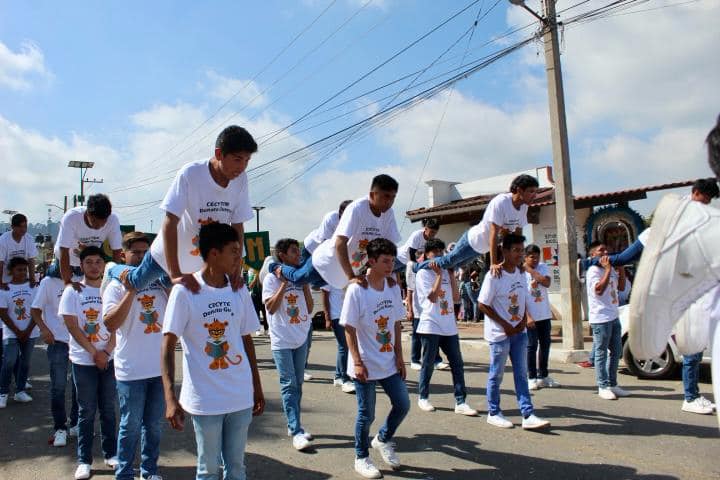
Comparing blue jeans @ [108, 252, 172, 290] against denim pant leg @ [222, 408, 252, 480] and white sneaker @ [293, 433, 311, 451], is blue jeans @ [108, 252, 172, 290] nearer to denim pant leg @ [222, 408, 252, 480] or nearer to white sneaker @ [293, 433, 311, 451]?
denim pant leg @ [222, 408, 252, 480]

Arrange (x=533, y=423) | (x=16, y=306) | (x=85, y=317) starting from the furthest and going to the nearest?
(x=16, y=306) → (x=533, y=423) → (x=85, y=317)

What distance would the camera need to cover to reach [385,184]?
539 cm

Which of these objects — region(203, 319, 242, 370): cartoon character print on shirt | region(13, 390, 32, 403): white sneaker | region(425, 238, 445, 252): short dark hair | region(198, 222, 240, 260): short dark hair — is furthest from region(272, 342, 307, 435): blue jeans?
region(13, 390, 32, 403): white sneaker

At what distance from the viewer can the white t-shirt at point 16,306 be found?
25.0ft

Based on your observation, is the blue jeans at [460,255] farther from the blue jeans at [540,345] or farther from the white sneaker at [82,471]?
the white sneaker at [82,471]

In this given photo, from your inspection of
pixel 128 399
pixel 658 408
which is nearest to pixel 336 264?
pixel 128 399

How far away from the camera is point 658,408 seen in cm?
678

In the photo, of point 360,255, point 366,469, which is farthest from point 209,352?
point 360,255

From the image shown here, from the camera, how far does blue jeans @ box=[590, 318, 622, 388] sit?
24.2 ft

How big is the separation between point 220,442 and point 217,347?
538mm

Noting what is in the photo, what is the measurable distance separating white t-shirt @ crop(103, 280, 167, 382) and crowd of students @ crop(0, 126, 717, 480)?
1 centimetres

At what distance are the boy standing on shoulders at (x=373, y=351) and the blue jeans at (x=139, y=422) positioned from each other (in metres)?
1.51

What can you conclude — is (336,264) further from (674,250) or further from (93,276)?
(674,250)

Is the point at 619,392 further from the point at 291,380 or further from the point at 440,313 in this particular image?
the point at 291,380
